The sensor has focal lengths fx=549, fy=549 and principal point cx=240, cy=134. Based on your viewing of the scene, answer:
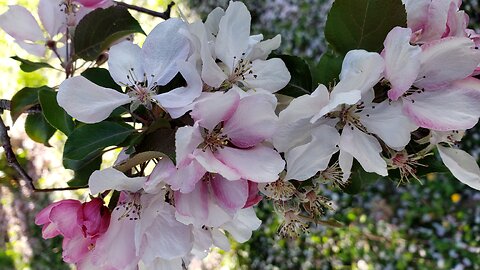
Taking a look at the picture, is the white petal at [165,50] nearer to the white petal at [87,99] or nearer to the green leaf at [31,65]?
the white petal at [87,99]

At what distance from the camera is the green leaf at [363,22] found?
0.50m

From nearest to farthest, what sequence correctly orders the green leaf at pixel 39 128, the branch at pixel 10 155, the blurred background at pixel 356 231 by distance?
1. the branch at pixel 10 155
2. the green leaf at pixel 39 128
3. the blurred background at pixel 356 231

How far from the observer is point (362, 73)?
1.49 feet

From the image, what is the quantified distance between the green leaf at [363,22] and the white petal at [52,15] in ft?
1.32

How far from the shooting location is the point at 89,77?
22.1 inches

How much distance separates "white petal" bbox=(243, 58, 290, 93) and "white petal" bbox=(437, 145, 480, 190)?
166mm

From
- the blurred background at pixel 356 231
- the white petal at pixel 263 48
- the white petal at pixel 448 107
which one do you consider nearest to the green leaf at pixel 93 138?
the white petal at pixel 263 48

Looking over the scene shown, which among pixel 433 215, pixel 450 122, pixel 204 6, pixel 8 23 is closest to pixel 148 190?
pixel 450 122

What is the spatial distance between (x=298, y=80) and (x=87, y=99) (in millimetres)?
206

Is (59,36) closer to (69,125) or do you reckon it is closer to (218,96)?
(69,125)

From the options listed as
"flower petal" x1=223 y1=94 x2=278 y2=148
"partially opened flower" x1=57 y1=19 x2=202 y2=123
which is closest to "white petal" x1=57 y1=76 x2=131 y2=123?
"partially opened flower" x1=57 y1=19 x2=202 y2=123

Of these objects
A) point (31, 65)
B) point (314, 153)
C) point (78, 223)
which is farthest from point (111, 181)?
point (31, 65)

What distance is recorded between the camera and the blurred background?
2.06 m

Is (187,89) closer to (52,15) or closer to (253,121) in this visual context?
(253,121)
